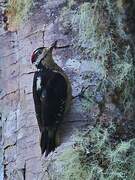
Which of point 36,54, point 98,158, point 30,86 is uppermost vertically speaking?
point 36,54

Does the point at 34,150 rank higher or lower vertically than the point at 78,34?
lower

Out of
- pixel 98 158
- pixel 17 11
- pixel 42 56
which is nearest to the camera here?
pixel 98 158

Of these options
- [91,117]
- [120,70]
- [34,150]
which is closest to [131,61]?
[120,70]

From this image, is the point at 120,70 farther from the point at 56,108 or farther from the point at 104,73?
the point at 56,108

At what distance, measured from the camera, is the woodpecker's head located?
268cm

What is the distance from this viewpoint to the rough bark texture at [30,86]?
2.62 meters

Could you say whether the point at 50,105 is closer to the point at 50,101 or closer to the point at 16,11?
the point at 50,101

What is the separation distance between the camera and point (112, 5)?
2.78 metres

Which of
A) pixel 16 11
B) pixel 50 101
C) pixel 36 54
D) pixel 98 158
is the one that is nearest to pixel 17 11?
pixel 16 11

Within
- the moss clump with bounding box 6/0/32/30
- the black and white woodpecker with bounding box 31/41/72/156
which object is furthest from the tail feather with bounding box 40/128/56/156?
the moss clump with bounding box 6/0/32/30

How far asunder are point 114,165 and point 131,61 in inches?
14.7

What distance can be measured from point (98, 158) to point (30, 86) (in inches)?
14.3

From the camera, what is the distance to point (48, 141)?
103 inches

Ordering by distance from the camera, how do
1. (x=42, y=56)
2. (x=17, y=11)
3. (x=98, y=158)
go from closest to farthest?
(x=98, y=158) < (x=42, y=56) < (x=17, y=11)
